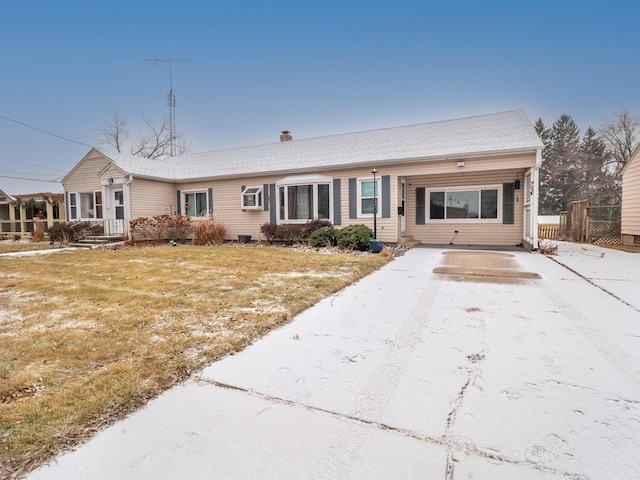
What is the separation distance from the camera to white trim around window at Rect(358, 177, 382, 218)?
12.1m

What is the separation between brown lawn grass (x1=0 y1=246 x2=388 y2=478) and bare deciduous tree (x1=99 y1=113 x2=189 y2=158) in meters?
26.2

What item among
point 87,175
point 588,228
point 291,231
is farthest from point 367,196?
point 87,175

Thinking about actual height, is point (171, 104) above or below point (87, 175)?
above

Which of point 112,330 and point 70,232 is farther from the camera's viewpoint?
point 70,232

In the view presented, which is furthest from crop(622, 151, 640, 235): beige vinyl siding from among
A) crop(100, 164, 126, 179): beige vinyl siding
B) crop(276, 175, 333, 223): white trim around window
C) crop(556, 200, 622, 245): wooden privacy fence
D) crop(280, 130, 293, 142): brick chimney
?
crop(100, 164, 126, 179): beige vinyl siding

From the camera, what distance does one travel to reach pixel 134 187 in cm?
1432

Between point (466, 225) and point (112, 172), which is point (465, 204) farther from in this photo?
point (112, 172)

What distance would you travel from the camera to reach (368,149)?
1326cm

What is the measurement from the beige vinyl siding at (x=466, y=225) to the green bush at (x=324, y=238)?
357cm

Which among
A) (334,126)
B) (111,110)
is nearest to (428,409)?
(334,126)

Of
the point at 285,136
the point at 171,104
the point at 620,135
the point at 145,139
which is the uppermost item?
the point at 171,104

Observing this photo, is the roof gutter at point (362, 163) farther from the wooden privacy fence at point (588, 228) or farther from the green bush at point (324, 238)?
the wooden privacy fence at point (588, 228)

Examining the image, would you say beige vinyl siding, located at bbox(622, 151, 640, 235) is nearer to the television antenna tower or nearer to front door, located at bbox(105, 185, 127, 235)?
front door, located at bbox(105, 185, 127, 235)

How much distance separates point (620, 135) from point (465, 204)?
78.6 ft
